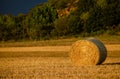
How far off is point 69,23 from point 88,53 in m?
38.9

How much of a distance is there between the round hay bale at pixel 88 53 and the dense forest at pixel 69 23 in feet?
105

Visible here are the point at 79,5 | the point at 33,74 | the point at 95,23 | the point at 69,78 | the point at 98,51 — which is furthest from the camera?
the point at 79,5

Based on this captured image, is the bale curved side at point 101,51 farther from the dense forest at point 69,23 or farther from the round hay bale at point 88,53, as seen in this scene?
the dense forest at point 69,23

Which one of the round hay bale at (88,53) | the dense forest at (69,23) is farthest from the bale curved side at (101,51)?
the dense forest at (69,23)

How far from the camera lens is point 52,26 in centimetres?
6197

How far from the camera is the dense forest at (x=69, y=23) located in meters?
56.4

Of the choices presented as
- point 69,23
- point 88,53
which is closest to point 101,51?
point 88,53

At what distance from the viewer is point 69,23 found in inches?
2320

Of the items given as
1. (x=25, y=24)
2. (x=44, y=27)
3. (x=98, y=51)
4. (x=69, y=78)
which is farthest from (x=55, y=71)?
(x=25, y=24)

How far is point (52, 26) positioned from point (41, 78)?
155 ft

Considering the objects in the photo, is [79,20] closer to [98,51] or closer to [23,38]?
[23,38]

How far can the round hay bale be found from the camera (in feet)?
64.2

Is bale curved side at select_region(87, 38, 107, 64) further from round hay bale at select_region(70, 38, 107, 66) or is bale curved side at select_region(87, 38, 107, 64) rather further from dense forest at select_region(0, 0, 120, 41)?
dense forest at select_region(0, 0, 120, 41)

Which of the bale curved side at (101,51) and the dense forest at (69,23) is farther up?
the dense forest at (69,23)
